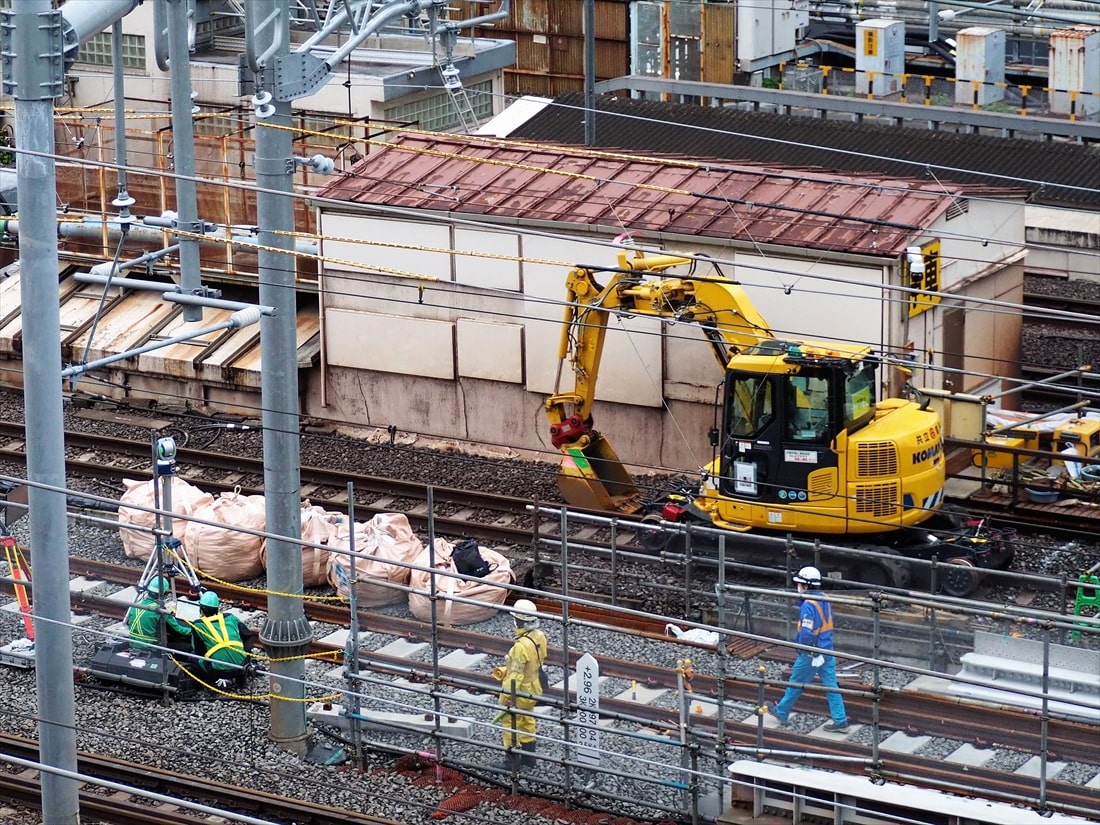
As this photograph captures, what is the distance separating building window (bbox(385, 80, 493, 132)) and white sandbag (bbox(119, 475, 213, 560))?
9161mm

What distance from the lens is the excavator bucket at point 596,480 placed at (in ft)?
64.8

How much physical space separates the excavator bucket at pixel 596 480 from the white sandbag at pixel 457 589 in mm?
1566

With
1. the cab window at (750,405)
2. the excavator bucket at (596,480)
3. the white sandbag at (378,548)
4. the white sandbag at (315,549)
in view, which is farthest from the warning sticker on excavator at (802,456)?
the white sandbag at (315,549)

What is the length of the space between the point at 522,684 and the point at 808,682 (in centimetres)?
222

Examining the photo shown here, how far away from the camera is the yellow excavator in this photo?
17.4 m

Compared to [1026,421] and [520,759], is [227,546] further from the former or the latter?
[1026,421]

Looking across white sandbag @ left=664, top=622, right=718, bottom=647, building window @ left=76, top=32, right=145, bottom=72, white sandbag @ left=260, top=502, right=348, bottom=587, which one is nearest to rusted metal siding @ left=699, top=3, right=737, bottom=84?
building window @ left=76, top=32, right=145, bottom=72

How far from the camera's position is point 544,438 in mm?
21953

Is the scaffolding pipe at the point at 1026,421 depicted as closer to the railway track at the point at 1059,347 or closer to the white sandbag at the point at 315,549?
the railway track at the point at 1059,347

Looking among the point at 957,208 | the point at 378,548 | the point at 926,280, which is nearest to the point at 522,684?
the point at 378,548

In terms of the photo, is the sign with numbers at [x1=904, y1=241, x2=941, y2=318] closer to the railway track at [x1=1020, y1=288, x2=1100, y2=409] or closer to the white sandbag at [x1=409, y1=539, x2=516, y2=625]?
the railway track at [x1=1020, y1=288, x2=1100, y2=409]

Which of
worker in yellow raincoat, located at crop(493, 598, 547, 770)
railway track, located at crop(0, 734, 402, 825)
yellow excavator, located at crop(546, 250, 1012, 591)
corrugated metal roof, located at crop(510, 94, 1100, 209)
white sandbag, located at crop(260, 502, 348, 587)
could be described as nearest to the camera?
railway track, located at crop(0, 734, 402, 825)

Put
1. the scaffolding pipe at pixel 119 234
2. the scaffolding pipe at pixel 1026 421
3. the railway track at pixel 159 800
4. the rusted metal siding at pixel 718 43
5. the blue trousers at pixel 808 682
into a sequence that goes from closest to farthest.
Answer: the blue trousers at pixel 808 682, the railway track at pixel 159 800, the scaffolding pipe at pixel 1026 421, the scaffolding pipe at pixel 119 234, the rusted metal siding at pixel 718 43

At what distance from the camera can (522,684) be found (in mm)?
14117
